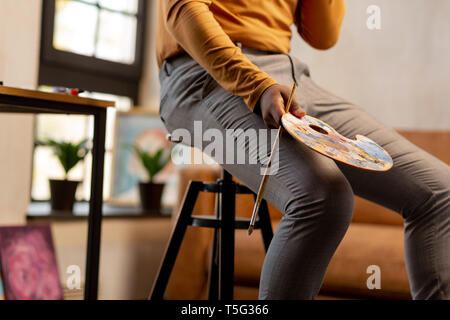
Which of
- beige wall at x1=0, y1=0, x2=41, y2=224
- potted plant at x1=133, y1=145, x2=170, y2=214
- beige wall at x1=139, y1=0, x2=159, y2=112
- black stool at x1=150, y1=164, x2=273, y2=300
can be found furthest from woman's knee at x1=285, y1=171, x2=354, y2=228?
beige wall at x1=139, y1=0, x2=159, y2=112

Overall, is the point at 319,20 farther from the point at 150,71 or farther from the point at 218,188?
the point at 150,71

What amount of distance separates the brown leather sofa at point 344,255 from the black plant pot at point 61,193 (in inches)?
20.2

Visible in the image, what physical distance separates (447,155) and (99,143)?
1462 millimetres

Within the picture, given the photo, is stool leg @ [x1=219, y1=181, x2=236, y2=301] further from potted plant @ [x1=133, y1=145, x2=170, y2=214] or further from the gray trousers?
potted plant @ [x1=133, y1=145, x2=170, y2=214]

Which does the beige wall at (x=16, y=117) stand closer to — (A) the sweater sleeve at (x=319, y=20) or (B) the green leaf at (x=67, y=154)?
(B) the green leaf at (x=67, y=154)

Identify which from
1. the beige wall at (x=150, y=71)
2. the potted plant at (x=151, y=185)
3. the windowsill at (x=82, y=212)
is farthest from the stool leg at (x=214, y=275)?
the beige wall at (x=150, y=71)

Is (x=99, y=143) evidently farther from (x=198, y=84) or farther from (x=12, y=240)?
(x=12, y=240)

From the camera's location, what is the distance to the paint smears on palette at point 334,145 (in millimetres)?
1027

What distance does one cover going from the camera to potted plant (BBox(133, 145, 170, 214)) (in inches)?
115

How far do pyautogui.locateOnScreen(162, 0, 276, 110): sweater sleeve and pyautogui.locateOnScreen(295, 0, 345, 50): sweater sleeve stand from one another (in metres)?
0.35

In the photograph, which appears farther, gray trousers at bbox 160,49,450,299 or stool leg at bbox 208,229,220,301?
stool leg at bbox 208,229,220,301

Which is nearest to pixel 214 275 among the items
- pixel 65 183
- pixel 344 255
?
pixel 344 255

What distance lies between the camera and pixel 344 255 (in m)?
2.06
